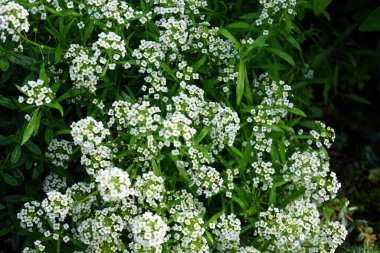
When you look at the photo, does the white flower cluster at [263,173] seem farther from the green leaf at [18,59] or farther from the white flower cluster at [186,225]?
the green leaf at [18,59]

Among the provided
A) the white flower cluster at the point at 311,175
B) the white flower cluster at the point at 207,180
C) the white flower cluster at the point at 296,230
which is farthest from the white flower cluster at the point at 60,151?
the white flower cluster at the point at 311,175

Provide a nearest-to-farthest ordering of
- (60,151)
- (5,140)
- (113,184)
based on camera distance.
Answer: (113,184) < (5,140) < (60,151)

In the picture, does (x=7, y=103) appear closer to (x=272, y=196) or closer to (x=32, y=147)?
(x=32, y=147)

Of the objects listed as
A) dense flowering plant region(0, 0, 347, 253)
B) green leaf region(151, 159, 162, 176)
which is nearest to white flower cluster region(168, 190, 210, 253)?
dense flowering plant region(0, 0, 347, 253)

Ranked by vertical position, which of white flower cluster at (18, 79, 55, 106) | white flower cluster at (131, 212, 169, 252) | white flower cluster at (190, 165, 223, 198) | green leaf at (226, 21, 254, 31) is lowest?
white flower cluster at (131, 212, 169, 252)

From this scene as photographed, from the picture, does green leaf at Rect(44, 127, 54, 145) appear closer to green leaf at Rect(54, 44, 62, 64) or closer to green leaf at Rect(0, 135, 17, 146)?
green leaf at Rect(0, 135, 17, 146)

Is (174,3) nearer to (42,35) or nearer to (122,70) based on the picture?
(122,70)

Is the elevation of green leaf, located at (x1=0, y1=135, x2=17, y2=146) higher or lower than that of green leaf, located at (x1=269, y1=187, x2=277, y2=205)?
higher

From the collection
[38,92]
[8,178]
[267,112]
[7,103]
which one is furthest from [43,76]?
[267,112]

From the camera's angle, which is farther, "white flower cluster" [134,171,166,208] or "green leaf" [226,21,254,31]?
"green leaf" [226,21,254,31]
